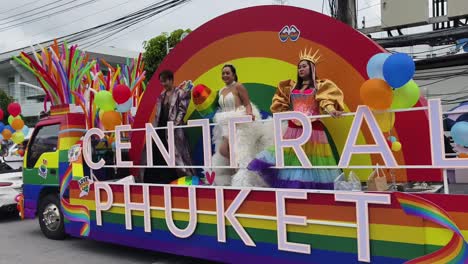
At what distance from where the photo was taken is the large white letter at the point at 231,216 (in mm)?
4727

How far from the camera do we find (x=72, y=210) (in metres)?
6.63

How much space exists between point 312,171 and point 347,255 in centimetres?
92

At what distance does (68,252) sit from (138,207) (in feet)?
5.19

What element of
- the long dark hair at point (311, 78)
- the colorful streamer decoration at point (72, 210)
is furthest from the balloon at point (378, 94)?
the colorful streamer decoration at point (72, 210)

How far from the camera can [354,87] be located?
5.11 m

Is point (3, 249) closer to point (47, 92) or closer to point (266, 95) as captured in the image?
point (47, 92)

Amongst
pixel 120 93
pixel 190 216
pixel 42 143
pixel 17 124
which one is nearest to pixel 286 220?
pixel 190 216

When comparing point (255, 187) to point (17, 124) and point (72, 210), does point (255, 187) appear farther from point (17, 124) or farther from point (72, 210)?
point (17, 124)

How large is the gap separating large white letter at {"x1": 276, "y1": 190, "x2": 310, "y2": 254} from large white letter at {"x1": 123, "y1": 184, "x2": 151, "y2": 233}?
1842 millimetres

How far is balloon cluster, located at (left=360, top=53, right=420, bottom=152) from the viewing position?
12.6 feet

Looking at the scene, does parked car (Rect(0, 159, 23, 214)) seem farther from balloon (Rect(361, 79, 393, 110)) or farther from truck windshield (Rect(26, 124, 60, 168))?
balloon (Rect(361, 79, 393, 110))

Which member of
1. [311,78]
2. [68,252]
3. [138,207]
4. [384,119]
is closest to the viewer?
[384,119]

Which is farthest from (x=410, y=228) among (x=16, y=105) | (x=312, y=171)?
(x=16, y=105)

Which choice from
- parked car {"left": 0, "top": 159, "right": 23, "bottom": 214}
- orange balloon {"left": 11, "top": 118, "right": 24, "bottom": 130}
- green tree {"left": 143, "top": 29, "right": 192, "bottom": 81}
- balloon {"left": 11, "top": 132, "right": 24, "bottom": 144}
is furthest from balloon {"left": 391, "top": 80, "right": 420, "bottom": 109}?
green tree {"left": 143, "top": 29, "right": 192, "bottom": 81}
